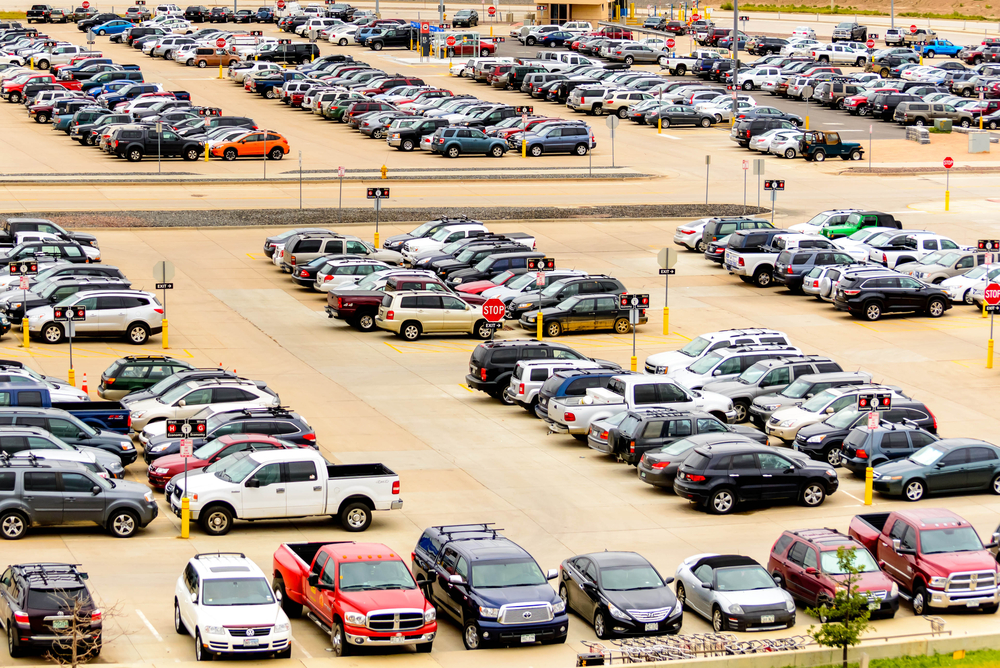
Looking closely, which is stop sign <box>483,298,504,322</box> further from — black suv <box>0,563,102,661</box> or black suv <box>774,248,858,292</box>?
black suv <box>0,563,102,661</box>

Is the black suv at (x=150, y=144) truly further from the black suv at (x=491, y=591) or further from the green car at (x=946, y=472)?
the black suv at (x=491, y=591)

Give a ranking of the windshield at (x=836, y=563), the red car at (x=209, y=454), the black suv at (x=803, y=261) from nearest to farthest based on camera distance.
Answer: the windshield at (x=836, y=563) → the red car at (x=209, y=454) → the black suv at (x=803, y=261)

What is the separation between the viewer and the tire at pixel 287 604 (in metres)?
23.5

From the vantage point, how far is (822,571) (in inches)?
945

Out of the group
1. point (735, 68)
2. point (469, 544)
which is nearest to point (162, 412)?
point (469, 544)

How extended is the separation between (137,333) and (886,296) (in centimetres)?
2275

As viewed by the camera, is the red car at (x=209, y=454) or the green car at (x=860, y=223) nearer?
the red car at (x=209, y=454)

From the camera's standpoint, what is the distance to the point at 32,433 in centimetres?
2939

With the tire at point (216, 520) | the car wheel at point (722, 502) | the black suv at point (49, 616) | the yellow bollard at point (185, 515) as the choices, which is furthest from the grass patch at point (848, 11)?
the black suv at point (49, 616)

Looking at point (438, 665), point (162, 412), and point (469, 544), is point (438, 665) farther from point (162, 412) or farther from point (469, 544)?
point (162, 412)

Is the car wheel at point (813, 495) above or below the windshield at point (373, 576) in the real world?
below

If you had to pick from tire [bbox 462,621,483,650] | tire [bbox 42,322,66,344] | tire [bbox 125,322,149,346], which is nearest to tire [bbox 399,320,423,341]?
tire [bbox 125,322,149,346]

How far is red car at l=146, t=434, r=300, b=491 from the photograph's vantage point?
97.1 ft

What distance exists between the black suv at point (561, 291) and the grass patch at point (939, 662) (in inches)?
960
